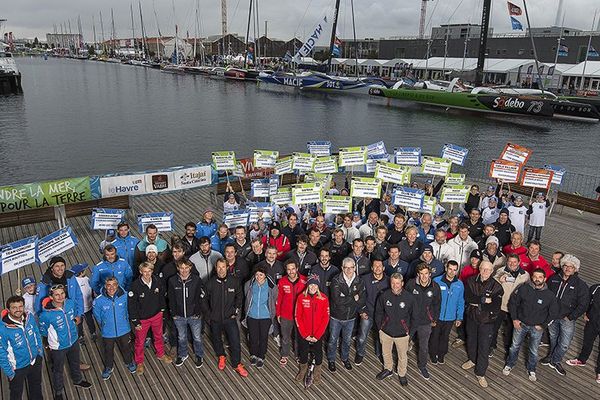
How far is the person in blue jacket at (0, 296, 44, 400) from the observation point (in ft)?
16.5

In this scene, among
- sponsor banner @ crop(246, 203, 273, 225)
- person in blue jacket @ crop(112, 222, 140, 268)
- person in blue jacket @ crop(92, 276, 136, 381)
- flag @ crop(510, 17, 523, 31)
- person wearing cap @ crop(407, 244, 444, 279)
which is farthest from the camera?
flag @ crop(510, 17, 523, 31)

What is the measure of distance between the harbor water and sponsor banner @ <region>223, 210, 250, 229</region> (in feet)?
66.2

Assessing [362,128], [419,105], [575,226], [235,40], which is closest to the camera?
[575,226]

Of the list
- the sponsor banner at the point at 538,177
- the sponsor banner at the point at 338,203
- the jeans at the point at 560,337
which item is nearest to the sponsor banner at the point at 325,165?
the sponsor banner at the point at 338,203

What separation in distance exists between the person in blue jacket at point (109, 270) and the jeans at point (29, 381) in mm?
1315

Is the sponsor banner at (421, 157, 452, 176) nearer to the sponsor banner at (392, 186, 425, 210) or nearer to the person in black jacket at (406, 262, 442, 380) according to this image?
the sponsor banner at (392, 186, 425, 210)

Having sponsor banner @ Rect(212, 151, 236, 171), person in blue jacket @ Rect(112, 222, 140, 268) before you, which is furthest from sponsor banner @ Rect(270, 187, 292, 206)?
person in blue jacket @ Rect(112, 222, 140, 268)

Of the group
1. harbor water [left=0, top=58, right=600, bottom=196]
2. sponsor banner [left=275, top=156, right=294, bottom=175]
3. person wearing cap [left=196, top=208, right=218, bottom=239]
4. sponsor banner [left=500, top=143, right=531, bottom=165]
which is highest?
sponsor banner [left=500, top=143, right=531, bottom=165]

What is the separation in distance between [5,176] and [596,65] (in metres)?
78.7

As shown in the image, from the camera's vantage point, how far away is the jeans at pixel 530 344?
6.35 metres

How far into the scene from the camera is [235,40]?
181000 mm

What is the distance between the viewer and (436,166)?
1205 centimetres

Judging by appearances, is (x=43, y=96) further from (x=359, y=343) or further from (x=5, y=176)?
(x=359, y=343)

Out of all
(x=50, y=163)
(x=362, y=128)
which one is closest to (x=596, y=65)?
(x=362, y=128)
